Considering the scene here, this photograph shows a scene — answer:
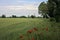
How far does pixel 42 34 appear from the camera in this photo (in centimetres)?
1014

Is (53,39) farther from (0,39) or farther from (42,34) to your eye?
(0,39)

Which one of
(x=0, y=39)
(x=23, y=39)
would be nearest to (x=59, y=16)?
(x=0, y=39)

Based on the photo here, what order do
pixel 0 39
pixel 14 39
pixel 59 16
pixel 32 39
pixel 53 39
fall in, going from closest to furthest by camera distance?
pixel 32 39 → pixel 53 39 → pixel 14 39 → pixel 0 39 → pixel 59 16

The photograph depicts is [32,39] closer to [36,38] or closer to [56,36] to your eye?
[36,38]

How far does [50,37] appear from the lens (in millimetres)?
9930

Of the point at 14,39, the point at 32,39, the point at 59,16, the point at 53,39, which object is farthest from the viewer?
the point at 59,16

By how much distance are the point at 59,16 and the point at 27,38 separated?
18.2 meters

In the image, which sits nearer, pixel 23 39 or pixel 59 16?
pixel 23 39

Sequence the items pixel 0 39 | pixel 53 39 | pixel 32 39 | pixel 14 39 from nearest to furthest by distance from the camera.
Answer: pixel 32 39, pixel 53 39, pixel 14 39, pixel 0 39

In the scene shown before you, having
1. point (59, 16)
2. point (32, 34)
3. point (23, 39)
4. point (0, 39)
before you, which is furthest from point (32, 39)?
point (59, 16)

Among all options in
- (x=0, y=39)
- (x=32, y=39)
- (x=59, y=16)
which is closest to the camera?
(x=32, y=39)

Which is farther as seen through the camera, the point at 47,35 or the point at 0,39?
the point at 0,39

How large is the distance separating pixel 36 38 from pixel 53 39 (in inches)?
33.5

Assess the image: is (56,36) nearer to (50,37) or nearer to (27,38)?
(50,37)
